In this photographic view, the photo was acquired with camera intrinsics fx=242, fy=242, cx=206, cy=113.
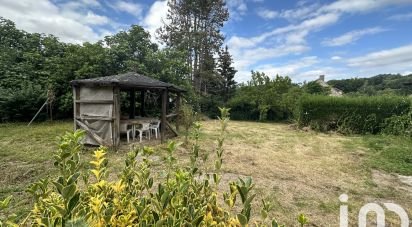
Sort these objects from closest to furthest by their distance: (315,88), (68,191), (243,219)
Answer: (68,191) → (243,219) → (315,88)

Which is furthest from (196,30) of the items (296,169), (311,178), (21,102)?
(311,178)

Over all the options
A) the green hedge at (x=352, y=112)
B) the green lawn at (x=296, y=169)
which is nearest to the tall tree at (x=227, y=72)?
the green hedge at (x=352, y=112)

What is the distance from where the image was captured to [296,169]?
5770 mm

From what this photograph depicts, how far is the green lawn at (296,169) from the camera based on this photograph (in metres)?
3.93

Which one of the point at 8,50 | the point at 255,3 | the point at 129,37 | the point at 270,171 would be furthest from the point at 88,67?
the point at 270,171

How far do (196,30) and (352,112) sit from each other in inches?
572

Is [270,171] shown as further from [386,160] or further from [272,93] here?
[272,93]

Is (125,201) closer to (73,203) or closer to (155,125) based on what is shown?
(73,203)

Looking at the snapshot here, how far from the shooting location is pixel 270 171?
5.52 metres

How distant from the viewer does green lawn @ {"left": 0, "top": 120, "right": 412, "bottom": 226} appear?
3.93 meters

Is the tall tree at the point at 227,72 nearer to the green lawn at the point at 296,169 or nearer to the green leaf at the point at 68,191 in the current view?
the green lawn at the point at 296,169

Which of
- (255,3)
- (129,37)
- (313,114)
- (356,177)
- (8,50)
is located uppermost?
(255,3)

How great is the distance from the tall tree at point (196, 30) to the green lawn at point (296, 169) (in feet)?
46.5

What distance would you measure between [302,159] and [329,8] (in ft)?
27.8
